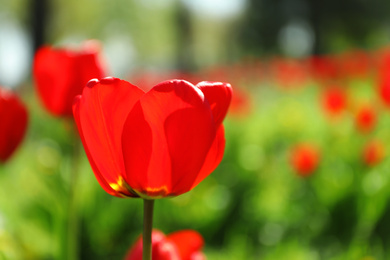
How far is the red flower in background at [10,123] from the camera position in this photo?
0.94 meters

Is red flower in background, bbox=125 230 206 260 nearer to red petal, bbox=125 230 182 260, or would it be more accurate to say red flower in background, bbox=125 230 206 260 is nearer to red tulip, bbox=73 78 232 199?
red petal, bbox=125 230 182 260

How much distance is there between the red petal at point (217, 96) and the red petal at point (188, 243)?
19 cm

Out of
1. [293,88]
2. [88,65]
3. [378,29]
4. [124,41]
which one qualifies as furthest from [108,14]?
[88,65]

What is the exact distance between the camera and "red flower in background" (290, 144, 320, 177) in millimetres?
1944

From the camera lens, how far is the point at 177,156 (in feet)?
1.86

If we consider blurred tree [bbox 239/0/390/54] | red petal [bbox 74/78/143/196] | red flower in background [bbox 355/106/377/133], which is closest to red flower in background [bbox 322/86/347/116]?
red flower in background [bbox 355/106/377/133]

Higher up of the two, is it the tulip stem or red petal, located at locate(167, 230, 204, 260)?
the tulip stem

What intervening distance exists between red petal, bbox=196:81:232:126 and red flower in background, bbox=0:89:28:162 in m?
0.48

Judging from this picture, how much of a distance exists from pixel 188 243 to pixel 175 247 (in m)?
0.02

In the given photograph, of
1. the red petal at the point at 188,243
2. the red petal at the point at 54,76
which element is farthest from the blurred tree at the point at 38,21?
the red petal at the point at 188,243

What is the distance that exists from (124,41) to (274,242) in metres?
28.8

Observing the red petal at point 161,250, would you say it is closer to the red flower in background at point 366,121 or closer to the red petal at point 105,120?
the red petal at point 105,120

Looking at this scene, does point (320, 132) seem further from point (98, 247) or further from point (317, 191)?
point (98, 247)

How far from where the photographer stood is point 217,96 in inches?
23.4
